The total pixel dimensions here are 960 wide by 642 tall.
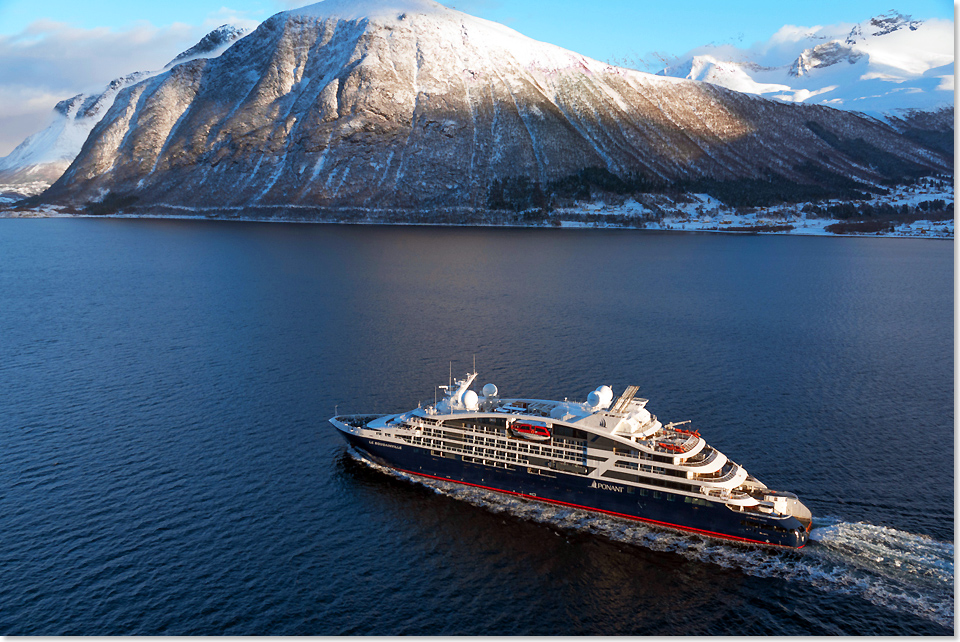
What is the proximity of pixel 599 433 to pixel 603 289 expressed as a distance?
9812 cm

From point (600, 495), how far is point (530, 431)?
343 inches

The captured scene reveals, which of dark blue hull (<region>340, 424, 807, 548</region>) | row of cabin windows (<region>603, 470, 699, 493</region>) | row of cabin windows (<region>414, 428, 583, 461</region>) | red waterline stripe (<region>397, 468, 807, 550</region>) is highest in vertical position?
row of cabin windows (<region>414, 428, 583, 461</region>)

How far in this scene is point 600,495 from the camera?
5641 cm

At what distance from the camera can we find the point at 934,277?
174m

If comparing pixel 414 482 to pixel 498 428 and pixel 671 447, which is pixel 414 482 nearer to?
pixel 498 428

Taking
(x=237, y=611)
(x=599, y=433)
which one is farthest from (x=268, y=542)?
(x=599, y=433)

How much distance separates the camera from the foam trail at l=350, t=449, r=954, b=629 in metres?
44.6

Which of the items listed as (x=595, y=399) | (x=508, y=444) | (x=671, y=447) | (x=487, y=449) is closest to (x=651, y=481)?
(x=671, y=447)

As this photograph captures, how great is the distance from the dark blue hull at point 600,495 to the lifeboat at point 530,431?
3060 millimetres

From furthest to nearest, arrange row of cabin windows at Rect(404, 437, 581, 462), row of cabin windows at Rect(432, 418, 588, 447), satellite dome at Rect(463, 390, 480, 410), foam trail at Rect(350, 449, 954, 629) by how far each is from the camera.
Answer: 1. satellite dome at Rect(463, 390, 480, 410)
2. row of cabin windows at Rect(404, 437, 581, 462)
3. row of cabin windows at Rect(432, 418, 588, 447)
4. foam trail at Rect(350, 449, 954, 629)

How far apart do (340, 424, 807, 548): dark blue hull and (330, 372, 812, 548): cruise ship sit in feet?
0.29

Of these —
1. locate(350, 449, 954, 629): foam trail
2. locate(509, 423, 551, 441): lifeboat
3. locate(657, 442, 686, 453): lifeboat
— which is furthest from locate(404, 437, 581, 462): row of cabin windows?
locate(657, 442, 686, 453): lifeboat

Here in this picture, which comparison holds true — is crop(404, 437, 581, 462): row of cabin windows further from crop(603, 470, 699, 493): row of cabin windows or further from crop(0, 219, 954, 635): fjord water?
crop(0, 219, 954, 635): fjord water

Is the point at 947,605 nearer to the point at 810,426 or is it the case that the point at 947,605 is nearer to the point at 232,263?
the point at 810,426
